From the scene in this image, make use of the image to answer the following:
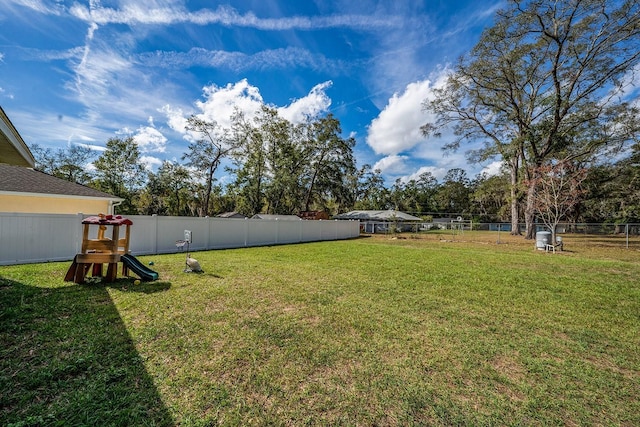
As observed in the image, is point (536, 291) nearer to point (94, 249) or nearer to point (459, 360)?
point (459, 360)

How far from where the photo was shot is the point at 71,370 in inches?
90.3

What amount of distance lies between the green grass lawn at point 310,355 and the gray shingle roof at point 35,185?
21.2 feet

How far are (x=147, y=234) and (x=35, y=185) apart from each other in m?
5.15

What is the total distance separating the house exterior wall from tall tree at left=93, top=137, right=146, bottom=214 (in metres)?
16.9

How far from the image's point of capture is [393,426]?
1811 mm

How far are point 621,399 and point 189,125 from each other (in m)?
29.1

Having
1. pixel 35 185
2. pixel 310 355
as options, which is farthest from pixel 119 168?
pixel 310 355

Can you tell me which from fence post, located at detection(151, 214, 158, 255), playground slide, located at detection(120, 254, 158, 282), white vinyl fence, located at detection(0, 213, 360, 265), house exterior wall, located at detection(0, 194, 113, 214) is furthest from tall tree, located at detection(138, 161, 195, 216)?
playground slide, located at detection(120, 254, 158, 282)

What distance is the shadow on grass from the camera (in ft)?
5.89

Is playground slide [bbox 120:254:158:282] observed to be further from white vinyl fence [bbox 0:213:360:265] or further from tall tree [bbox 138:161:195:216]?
tall tree [bbox 138:161:195:216]

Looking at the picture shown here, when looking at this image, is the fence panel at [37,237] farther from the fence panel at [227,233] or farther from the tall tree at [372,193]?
the tall tree at [372,193]

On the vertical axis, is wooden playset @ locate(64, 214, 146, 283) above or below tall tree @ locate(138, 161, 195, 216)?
below

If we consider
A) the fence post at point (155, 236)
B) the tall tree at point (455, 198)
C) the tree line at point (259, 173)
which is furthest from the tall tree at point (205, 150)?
the tall tree at point (455, 198)

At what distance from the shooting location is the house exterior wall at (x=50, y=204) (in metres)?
9.38
